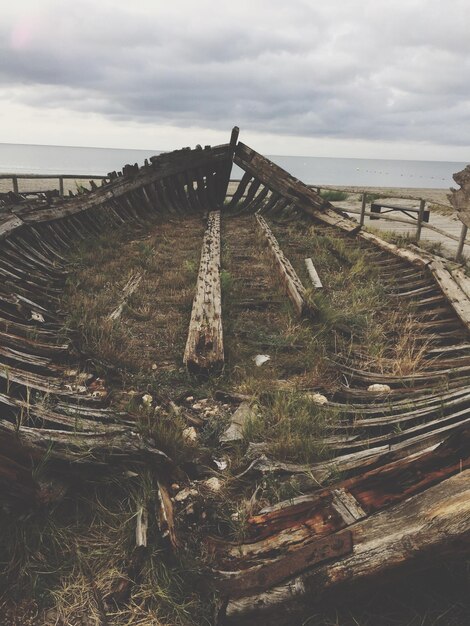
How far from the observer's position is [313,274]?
23.3ft

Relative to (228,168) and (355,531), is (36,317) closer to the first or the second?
(355,531)

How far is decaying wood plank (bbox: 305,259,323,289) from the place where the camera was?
262 inches

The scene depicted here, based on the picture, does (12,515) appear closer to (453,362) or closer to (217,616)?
(217,616)

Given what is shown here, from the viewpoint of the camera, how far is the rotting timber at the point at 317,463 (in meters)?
1.89

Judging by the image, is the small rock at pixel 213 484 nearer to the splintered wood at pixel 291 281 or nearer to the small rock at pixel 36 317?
the small rock at pixel 36 317

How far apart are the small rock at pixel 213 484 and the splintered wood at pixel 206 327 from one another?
53.3 inches

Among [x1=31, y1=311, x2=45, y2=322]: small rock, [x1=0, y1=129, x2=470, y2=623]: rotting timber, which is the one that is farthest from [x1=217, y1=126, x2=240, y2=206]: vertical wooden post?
[x1=31, y1=311, x2=45, y2=322]: small rock

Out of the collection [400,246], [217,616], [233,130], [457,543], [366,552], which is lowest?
[217,616]

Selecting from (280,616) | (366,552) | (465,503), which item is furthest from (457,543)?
(280,616)

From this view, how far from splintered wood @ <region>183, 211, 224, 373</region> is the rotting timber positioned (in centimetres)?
2

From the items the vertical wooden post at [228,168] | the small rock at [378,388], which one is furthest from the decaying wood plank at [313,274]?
the vertical wooden post at [228,168]

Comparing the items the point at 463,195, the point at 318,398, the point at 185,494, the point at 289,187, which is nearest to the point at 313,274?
the point at 318,398

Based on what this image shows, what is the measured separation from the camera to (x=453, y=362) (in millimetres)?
4145

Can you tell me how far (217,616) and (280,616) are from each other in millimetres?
261
